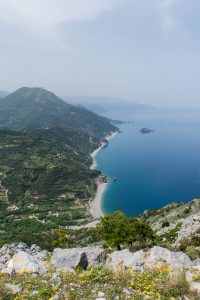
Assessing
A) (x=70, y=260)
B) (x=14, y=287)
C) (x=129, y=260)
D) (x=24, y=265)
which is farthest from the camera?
(x=129, y=260)

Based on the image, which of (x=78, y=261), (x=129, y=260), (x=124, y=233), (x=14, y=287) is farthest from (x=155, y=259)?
(x=124, y=233)

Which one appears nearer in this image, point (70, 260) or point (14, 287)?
point (14, 287)

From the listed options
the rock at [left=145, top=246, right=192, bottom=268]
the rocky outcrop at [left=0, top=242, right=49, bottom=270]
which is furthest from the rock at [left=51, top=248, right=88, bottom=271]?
the rocky outcrop at [left=0, top=242, right=49, bottom=270]

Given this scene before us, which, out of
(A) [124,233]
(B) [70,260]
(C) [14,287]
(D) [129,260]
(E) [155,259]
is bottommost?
(A) [124,233]

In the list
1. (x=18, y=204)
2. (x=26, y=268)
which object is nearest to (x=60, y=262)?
(x=26, y=268)

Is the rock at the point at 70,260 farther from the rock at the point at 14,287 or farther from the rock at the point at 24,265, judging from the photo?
the rock at the point at 14,287

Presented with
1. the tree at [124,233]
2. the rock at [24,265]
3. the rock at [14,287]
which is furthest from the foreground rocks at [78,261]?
the tree at [124,233]

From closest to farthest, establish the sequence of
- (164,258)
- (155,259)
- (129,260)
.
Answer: (155,259) < (164,258) < (129,260)

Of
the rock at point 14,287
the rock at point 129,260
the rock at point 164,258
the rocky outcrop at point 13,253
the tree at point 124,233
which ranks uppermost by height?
the rock at point 14,287

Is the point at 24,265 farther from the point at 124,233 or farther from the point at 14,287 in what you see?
the point at 124,233

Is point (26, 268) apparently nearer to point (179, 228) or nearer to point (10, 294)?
point (10, 294)

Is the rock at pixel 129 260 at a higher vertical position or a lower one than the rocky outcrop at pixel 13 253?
higher
